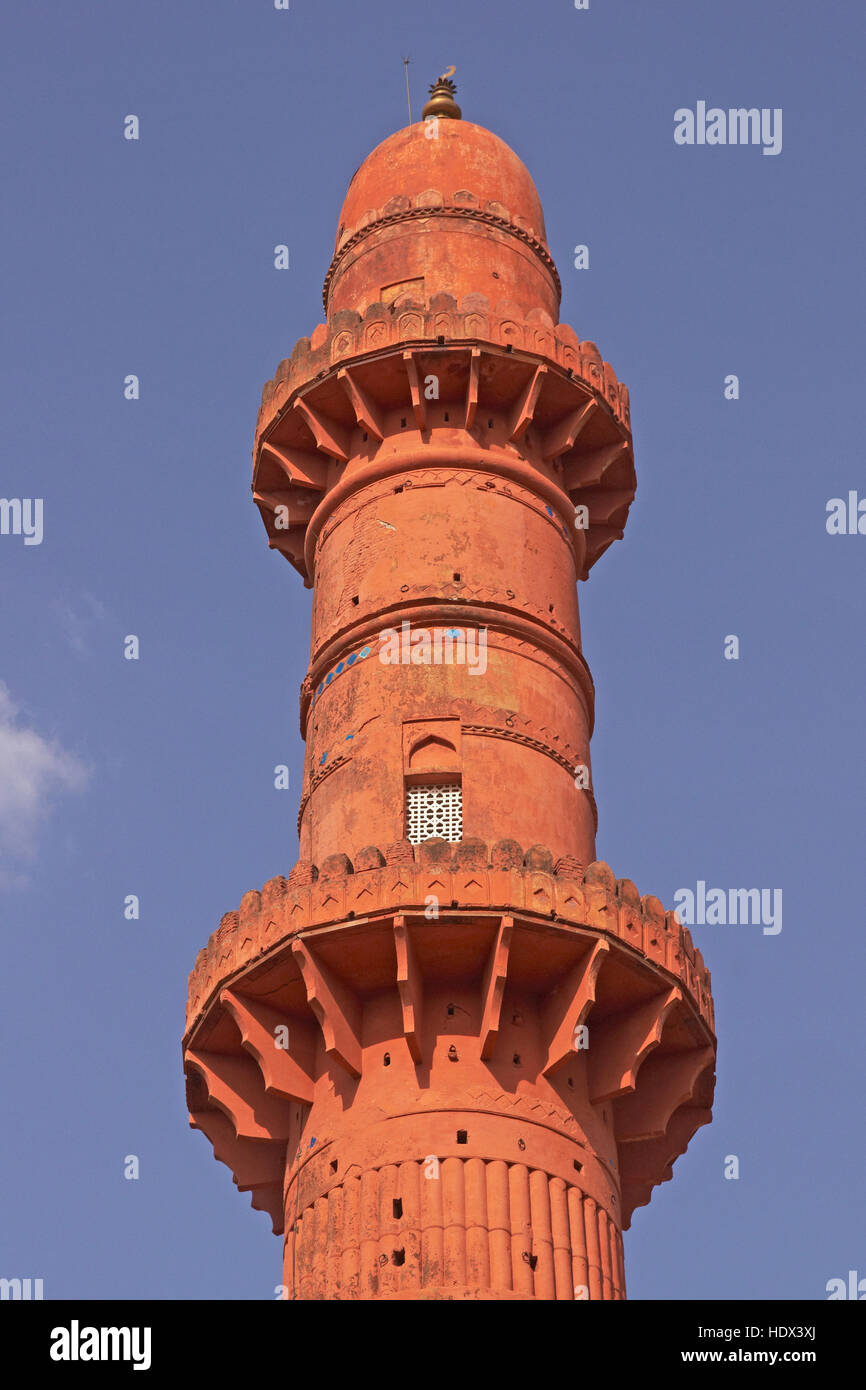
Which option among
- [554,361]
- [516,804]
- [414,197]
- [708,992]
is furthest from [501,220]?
[708,992]

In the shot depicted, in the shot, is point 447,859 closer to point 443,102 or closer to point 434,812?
point 434,812

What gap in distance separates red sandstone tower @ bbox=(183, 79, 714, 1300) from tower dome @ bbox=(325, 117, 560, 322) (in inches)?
2.5

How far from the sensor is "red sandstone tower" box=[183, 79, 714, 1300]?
26.8 m

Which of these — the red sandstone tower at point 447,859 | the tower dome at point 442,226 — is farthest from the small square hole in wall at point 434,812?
the tower dome at point 442,226

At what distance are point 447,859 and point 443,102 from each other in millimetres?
16277

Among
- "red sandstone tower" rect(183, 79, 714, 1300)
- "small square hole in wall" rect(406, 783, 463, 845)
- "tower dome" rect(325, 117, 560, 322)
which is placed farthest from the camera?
"tower dome" rect(325, 117, 560, 322)

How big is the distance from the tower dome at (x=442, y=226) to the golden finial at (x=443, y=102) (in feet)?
3.08

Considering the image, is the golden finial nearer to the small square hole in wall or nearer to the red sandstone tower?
the red sandstone tower

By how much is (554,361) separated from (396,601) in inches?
167

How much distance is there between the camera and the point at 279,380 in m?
33.9

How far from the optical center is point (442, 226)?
35.4 metres

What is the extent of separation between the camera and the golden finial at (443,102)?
38812mm

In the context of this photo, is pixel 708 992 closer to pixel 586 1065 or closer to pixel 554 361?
pixel 586 1065

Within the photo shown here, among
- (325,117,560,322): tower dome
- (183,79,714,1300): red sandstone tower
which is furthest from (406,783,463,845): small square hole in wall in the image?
(325,117,560,322): tower dome
